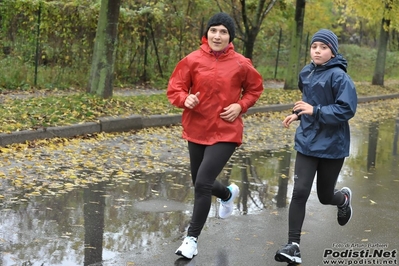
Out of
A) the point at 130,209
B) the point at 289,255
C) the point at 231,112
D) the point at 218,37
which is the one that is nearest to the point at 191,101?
the point at 231,112

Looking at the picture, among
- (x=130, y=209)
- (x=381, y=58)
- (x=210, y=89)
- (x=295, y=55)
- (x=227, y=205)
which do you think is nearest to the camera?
(x=210, y=89)

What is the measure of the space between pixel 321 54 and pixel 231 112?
0.80m

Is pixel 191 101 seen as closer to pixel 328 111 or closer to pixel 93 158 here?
pixel 328 111

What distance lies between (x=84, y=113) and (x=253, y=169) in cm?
397

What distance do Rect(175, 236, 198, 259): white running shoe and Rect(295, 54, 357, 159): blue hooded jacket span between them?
3.49 ft

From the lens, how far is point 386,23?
99.5 feet

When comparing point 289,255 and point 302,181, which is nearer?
point 289,255

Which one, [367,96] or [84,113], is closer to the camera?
[84,113]

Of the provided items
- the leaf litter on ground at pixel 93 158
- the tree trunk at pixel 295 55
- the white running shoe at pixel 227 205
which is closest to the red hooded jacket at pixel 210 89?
the white running shoe at pixel 227 205

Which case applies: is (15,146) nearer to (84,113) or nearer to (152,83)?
(84,113)

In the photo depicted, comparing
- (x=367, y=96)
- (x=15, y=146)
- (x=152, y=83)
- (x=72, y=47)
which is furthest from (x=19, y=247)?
(x=367, y=96)

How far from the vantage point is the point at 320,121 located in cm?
527

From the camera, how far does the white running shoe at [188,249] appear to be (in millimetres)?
5195

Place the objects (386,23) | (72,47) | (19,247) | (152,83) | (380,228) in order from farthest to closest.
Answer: (386,23)
(152,83)
(72,47)
(380,228)
(19,247)
